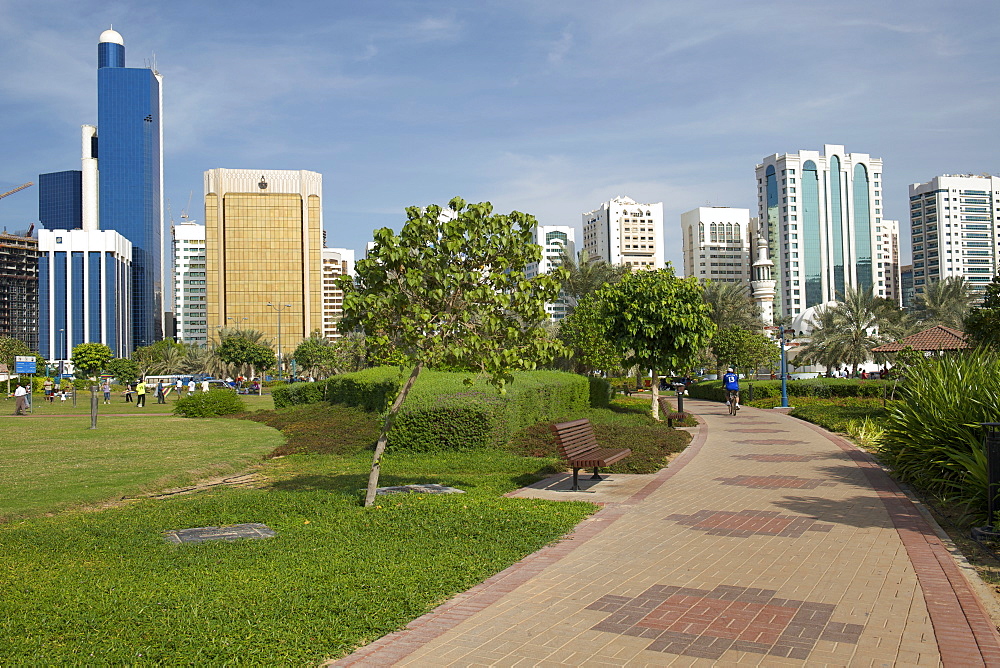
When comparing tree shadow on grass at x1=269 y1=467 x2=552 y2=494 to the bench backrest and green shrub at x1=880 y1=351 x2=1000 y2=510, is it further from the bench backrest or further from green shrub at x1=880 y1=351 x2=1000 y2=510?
green shrub at x1=880 y1=351 x2=1000 y2=510

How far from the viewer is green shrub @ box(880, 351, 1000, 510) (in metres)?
9.10

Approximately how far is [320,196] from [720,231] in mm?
94045

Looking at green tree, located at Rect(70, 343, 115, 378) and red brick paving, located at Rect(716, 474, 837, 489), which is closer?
red brick paving, located at Rect(716, 474, 837, 489)

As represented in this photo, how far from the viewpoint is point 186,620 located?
17.0ft

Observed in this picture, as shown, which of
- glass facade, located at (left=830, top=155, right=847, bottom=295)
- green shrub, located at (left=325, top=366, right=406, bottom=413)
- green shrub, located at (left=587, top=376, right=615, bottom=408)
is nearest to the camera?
green shrub, located at (left=325, top=366, right=406, bottom=413)

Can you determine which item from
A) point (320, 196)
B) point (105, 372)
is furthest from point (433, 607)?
point (320, 196)

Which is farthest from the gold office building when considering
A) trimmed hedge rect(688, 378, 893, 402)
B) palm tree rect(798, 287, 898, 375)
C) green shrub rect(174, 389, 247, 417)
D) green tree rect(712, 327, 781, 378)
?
trimmed hedge rect(688, 378, 893, 402)

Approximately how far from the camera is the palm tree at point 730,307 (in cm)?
5533

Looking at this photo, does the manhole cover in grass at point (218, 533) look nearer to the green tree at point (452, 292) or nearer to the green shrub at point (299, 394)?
the green tree at point (452, 292)

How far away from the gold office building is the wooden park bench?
128838mm

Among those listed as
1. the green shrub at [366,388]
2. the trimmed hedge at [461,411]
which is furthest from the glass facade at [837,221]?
the trimmed hedge at [461,411]

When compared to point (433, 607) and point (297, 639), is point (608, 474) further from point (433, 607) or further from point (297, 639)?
point (297, 639)

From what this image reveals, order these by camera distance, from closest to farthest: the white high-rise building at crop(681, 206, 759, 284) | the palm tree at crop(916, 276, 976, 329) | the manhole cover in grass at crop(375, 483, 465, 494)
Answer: the manhole cover in grass at crop(375, 483, 465, 494) → the palm tree at crop(916, 276, 976, 329) → the white high-rise building at crop(681, 206, 759, 284)

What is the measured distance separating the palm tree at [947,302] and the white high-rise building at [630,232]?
117 meters
